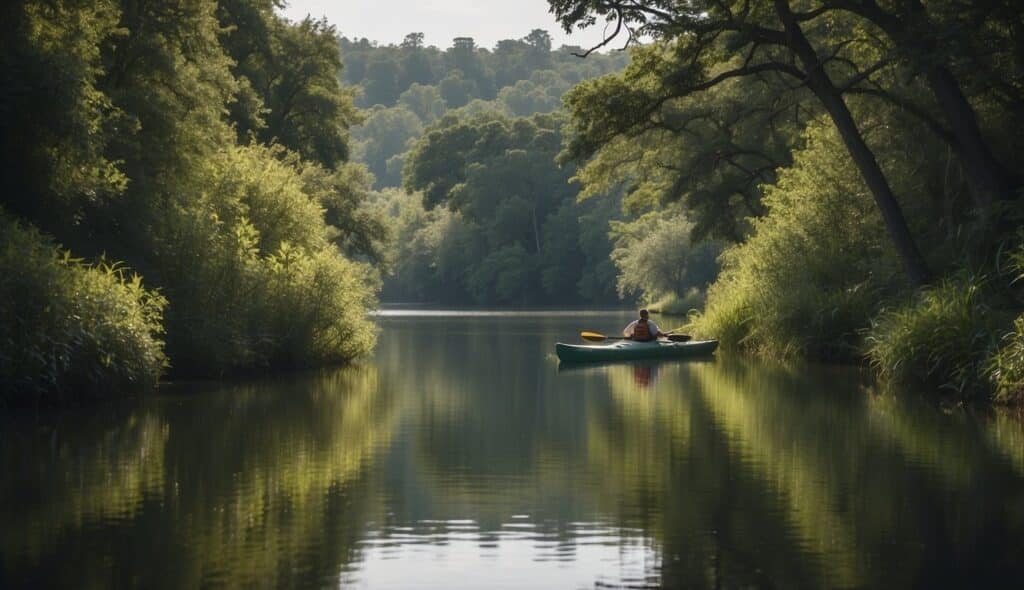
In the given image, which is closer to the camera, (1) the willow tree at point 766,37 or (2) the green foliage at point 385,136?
(1) the willow tree at point 766,37

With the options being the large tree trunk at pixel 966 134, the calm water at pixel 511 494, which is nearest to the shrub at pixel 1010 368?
the calm water at pixel 511 494

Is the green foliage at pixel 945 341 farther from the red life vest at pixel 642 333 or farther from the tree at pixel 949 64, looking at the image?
the red life vest at pixel 642 333

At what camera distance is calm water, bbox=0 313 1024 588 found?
24.1ft

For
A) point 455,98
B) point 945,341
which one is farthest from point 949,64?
point 455,98

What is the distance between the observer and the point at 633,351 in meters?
29.8

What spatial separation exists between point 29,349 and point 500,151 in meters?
77.7

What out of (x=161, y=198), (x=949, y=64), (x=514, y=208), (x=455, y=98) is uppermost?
(x=455, y=98)

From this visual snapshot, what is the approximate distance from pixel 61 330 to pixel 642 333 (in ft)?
55.7

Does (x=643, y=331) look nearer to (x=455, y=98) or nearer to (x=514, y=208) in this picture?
(x=514, y=208)

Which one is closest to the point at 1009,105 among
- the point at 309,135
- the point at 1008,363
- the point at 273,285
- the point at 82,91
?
the point at 1008,363

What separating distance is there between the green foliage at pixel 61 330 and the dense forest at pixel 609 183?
3 cm

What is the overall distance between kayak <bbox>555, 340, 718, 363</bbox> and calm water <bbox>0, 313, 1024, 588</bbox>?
9.52 metres

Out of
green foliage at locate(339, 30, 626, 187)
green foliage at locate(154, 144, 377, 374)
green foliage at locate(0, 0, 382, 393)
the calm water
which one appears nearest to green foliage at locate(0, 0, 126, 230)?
green foliage at locate(0, 0, 382, 393)

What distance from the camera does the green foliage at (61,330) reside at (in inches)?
612
